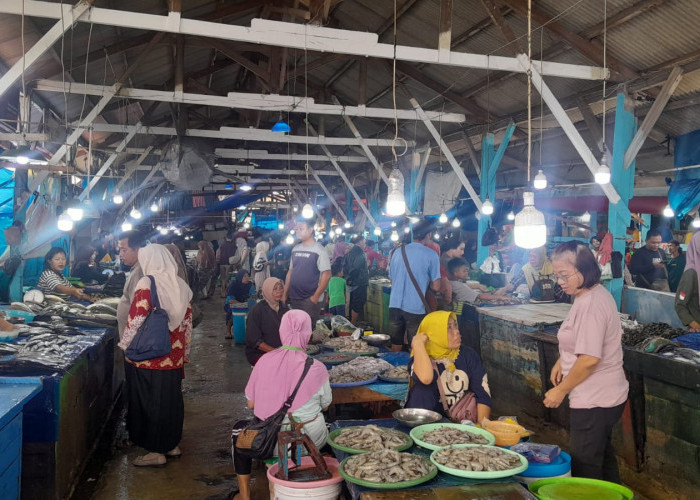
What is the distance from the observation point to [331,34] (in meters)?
6.68

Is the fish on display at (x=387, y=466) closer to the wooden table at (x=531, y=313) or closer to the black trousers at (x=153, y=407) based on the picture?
the black trousers at (x=153, y=407)

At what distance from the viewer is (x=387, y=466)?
279cm

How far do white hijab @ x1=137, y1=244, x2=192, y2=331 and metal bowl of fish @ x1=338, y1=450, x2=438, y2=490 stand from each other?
7.92ft

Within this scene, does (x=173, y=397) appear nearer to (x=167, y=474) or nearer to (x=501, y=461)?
(x=167, y=474)

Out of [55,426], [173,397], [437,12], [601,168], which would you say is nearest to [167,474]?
[173,397]

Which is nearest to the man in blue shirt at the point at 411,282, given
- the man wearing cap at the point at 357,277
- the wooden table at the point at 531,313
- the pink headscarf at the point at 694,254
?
the wooden table at the point at 531,313

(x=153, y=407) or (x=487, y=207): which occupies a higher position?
(x=487, y=207)

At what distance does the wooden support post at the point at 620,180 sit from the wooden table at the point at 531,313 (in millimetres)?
1198

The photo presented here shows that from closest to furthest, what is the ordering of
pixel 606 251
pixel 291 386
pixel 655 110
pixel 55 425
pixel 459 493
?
pixel 459 493 → pixel 291 386 → pixel 55 425 → pixel 655 110 → pixel 606 251

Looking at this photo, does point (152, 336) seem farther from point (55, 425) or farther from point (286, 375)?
point (286, 375)

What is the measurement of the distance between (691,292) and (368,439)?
13.4 feet

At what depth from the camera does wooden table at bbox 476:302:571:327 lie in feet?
20.1

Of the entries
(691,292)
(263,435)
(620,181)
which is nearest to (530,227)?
(263,435)

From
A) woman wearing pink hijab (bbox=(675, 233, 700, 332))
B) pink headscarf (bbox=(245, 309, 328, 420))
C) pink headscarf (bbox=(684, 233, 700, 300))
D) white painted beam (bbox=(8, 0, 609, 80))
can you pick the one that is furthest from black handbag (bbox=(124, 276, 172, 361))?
pink headscarf (bbox=(684, 233, 700, 300))
